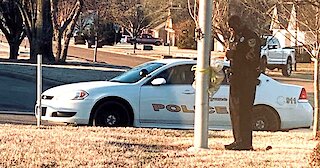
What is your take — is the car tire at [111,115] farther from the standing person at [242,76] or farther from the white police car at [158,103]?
the standing person at [242,76]

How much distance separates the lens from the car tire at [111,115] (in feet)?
47.6

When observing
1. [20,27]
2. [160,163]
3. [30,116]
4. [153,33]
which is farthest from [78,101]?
[153,33]

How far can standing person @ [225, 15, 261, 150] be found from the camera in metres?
10.2

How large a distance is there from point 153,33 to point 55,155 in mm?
107177

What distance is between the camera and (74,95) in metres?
14.6

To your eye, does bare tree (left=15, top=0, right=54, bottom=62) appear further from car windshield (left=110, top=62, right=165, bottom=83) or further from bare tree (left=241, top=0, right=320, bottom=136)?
bare tree (left=241, top=0, right=320, bottom=136)

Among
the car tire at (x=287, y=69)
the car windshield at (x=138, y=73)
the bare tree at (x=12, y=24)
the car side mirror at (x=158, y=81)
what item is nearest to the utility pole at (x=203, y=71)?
the car side mirror at (x=158, y=81)

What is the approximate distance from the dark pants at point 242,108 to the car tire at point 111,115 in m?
4.39

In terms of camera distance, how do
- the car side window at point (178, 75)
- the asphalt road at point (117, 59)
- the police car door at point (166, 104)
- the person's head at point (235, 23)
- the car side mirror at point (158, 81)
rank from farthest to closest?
the asphalt road at point (117, 59), the car side window at point (178, 75), the car side mirror at point (158, 81), the police car door at point (166, 104), the person's head at point (235, 23)

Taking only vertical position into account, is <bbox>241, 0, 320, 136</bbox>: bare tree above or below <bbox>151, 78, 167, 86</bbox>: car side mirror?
above

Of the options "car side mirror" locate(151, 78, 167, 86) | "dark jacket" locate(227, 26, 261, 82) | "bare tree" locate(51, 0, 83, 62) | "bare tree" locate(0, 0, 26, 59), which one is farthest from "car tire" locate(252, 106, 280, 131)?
"bare tree" locate(0, 0, 26, 59)

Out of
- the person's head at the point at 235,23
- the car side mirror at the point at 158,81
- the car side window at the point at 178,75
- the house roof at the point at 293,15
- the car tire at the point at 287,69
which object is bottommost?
the car tire at the point at 287,69

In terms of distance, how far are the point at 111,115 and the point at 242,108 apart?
467 centimetres

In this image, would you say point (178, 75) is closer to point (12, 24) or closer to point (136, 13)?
point (12, 24)
